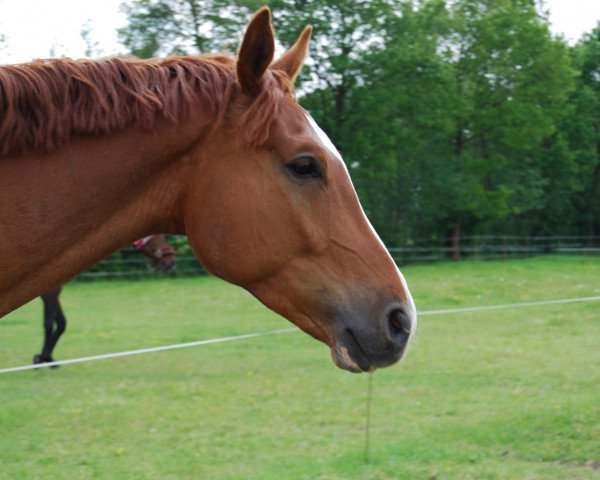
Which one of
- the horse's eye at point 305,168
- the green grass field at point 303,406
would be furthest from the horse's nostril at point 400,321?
the green grass field at point 303,406

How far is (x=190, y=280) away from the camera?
22312mm

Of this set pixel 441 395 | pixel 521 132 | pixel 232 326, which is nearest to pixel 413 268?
pixel 521 132

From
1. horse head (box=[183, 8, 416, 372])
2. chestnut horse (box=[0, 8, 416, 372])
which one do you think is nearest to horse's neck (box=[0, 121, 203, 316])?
chestnut horse (box=[0, 8, 416, 372])

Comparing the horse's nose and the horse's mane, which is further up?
the horse's mane

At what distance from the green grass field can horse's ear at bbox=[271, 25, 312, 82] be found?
325cm

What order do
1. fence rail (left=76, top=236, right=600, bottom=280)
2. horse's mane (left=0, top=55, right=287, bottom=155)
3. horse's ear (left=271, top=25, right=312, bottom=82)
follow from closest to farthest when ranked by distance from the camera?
horse's mane (left=0, top=55, right=287, bottom=155), horse's ear (left=271, top=25, right=312, bottom=82), fence rail (left=76, top=236, right=600, bottom=280)

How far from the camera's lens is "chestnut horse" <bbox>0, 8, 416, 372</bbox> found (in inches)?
84.4

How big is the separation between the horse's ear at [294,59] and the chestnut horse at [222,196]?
187 millimetres

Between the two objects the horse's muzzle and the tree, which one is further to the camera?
the tree

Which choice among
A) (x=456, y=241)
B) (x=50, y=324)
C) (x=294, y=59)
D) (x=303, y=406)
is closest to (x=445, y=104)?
(x=456, y=241)

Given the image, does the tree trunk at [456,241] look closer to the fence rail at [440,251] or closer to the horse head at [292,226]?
the fence rail at [440,251]

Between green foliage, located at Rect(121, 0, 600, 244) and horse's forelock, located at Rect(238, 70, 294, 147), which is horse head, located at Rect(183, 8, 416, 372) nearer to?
horse's forelock, located at Rect(238, 70, 294, 147)

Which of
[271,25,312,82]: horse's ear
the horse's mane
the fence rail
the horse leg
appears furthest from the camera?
the fence rail

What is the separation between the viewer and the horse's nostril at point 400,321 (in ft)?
7.29
